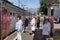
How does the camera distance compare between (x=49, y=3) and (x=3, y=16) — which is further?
(x=49, y=3)

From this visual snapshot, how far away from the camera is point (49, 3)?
4262cm

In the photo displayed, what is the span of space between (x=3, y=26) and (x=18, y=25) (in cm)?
240

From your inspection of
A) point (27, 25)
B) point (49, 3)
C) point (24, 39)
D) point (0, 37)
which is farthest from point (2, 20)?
point (49, 3)

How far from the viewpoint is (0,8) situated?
40.2ft

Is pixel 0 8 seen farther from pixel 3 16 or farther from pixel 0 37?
pixel 0 37

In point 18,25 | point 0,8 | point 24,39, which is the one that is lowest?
point 24,39

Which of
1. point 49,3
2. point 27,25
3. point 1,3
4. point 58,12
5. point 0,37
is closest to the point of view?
point 1,3

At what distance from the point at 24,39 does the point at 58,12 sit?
1967 inches

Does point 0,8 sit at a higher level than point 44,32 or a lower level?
higher

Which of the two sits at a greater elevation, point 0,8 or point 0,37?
point 0,8

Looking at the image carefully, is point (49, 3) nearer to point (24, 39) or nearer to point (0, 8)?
point (24, 39)

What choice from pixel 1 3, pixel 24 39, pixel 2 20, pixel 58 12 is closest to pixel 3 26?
pixel 2 20

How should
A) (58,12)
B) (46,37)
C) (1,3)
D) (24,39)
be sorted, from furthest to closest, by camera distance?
(58,12)
(24,39)
(46,37)
(1,3)

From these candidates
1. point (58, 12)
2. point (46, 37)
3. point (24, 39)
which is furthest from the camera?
point (58, 12)
